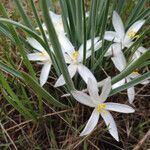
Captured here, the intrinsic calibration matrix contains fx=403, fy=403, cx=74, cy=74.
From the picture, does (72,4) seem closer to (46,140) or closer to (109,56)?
(109,56)

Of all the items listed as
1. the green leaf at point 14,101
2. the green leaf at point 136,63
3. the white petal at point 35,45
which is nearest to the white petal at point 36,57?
the white petal at point 35,45

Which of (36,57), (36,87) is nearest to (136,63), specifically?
(36,87)

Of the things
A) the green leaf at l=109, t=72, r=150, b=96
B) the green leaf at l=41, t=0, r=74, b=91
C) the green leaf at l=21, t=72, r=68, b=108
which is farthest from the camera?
the green leaf at l=109, t=72, r=150, b=96

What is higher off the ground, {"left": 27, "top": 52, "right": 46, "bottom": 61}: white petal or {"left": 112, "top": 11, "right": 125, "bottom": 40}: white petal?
{"left": 112, "top": 11, "right": 125, "bottom": 40}: white petal

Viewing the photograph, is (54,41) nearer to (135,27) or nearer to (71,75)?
(71,75)

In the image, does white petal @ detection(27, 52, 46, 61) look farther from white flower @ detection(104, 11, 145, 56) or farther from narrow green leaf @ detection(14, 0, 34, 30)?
white flower @ detection(104, 11, 145, 56)

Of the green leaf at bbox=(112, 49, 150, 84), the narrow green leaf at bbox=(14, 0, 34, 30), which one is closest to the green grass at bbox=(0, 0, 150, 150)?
the narrow green leaf at bbox=(14, 0, 34, 30)
